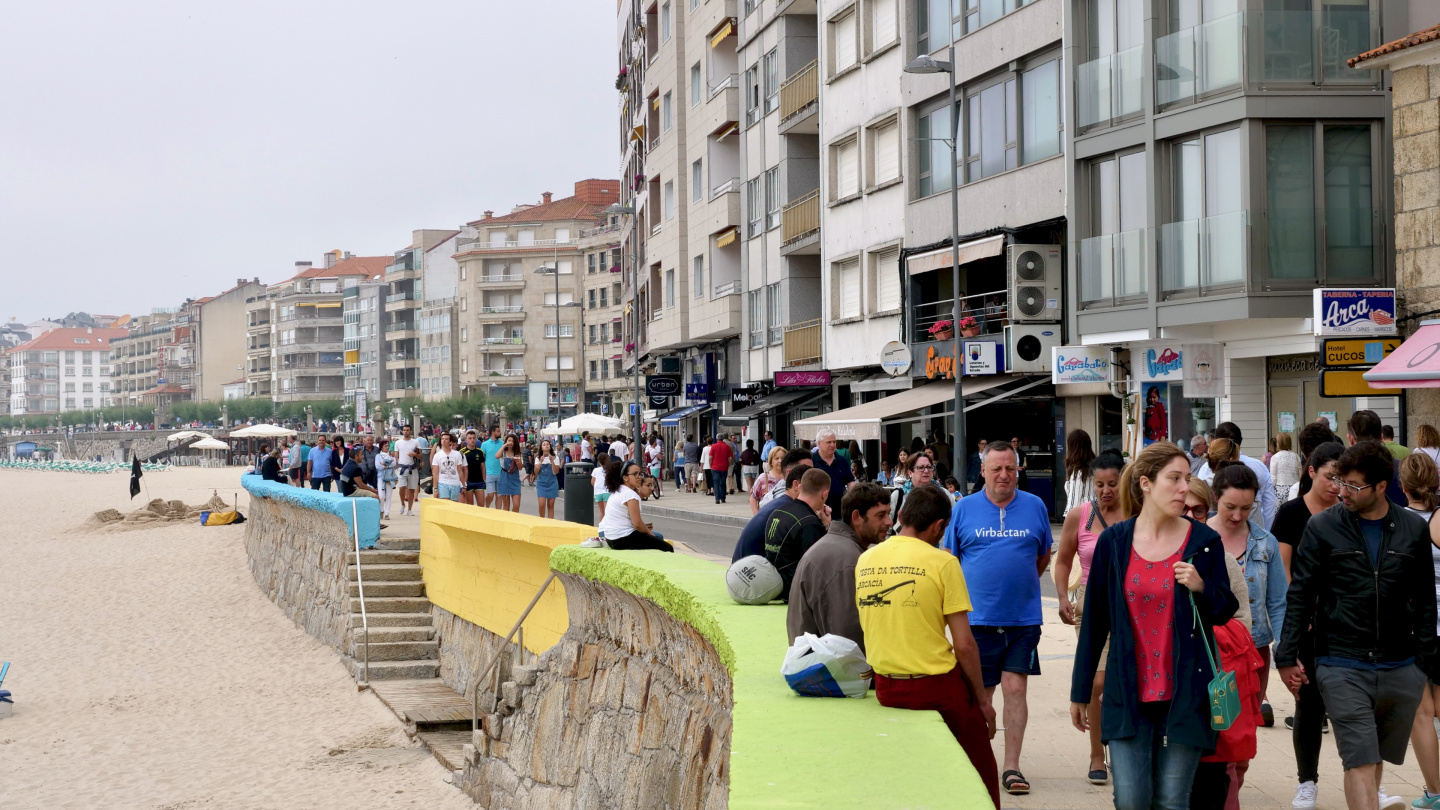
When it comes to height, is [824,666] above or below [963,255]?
below

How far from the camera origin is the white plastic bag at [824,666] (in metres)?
5.60

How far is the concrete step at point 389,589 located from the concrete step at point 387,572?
0.46ft

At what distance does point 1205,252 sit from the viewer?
22.6 meters

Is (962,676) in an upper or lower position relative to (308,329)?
lower

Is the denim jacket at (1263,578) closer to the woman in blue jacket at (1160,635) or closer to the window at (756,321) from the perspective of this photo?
the woman in blue jacket at (1160,635)

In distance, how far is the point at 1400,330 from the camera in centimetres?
1969

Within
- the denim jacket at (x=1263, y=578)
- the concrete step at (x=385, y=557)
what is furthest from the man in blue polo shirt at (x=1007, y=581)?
the concrete step at (x=385, y=557)

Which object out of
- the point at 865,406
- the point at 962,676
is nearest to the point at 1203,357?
the point at 865,406

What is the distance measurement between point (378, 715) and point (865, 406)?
16513 mm

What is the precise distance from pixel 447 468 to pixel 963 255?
10743 mm

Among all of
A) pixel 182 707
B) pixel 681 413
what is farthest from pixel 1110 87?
pixel 681 413

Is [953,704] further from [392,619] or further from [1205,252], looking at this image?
[1205,252]

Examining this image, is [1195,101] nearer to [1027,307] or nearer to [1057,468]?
[1027,307]

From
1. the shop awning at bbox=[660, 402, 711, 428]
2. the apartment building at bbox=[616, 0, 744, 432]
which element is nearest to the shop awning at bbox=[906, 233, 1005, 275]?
the apartment building at bbox=[616, 0, 744, 432]
